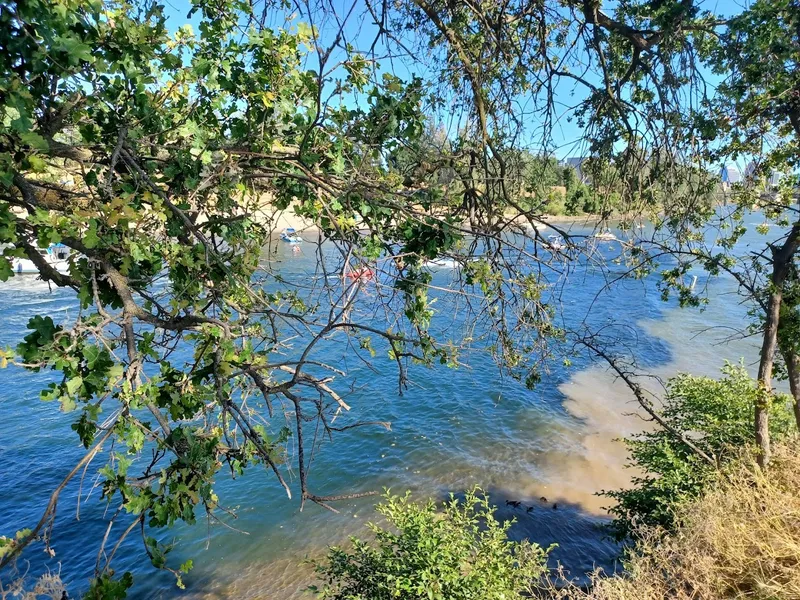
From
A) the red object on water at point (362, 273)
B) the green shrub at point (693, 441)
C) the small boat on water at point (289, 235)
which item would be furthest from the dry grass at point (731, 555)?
the small boat on water at point (289, 235)

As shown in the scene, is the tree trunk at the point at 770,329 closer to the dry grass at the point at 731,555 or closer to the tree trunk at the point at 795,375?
the tree trunk at the point at 795,375

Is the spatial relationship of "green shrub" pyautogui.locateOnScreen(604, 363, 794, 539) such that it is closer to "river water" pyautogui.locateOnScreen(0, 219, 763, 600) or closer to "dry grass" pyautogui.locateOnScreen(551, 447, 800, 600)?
"dry grass" pyautogui.locateOnScreen(551, 447, 800, 600)

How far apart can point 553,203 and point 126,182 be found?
243 centimetres

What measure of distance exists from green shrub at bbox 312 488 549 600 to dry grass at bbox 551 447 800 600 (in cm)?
60

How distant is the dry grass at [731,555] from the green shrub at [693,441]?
84 cm

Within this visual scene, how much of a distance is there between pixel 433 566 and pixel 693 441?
17.5ft

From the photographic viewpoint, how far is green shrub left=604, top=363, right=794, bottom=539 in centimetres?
726

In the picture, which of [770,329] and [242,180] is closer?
[242,180]

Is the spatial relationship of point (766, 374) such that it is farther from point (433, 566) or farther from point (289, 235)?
point (289, 235)

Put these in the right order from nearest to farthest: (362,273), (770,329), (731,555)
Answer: (362,273), (731,555), (770,329)

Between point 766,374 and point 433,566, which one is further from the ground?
point 766,374

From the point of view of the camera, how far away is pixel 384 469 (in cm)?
1238

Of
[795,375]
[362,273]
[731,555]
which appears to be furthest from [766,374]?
[362,273]

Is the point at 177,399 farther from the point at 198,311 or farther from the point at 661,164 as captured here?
the point at 661,164
